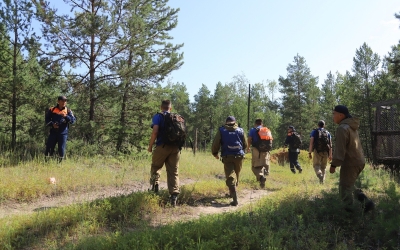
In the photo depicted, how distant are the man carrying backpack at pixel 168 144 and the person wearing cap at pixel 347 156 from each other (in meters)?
2.71

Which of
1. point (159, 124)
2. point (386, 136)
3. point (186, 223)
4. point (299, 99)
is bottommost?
point (186, 223)

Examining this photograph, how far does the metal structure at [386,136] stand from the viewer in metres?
10.8

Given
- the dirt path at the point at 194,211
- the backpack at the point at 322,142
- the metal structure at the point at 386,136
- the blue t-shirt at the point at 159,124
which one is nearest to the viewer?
the dirt path at the point at 194,211

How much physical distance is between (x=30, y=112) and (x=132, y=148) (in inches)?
158

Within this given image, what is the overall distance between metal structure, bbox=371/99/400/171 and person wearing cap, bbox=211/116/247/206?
661 cm

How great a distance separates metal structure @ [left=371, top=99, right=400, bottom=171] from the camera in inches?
424

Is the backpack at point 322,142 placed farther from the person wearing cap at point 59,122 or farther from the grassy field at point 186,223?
the person wearing cap at point 59,122

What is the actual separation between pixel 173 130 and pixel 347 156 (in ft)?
9.77

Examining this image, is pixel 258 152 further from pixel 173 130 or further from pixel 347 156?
pixel 347 156

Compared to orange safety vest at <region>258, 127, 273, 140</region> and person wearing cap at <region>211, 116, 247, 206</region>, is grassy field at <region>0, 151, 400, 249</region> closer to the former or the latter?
person wearing cap at <region>211, 116, 247, 206</region>

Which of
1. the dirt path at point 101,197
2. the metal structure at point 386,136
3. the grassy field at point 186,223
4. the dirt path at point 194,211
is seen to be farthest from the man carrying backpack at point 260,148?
the metal structure at point 386,136

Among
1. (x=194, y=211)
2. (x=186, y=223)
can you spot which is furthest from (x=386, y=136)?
(x=186, y=223)

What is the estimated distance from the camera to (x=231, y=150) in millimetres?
6742

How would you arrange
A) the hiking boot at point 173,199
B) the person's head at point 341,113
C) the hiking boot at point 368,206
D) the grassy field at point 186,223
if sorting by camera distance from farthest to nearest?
the hiking boot at point 173,199
the person's head at point 341,113
the hiking boot at point 368,206
the grassy field at point 186,223
